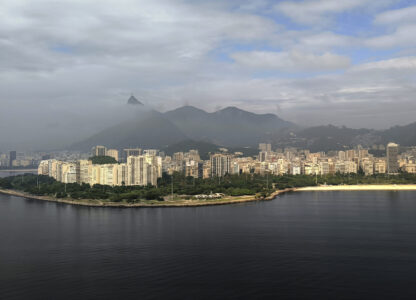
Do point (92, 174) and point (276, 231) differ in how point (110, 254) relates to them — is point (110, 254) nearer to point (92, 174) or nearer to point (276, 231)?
point (276, 231)

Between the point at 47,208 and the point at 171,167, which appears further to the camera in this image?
the point at 171,167

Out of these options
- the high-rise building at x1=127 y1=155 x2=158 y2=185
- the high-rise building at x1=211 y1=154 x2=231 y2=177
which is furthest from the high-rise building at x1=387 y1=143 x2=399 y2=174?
the high-rise building at x1=127 y1=155 x2=158 y2=185

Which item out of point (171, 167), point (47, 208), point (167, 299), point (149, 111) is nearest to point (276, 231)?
point (167, 299)

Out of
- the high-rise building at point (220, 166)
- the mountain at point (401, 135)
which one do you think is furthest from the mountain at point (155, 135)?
the high-rise building at point (220, 166)

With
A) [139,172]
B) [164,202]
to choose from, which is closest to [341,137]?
[139,172]

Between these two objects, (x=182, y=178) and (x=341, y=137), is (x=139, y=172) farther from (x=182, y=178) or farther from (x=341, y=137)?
(x=341, y=137)

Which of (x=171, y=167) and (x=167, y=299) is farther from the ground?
(x=171, y=167)

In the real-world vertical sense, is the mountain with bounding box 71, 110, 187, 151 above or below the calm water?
above

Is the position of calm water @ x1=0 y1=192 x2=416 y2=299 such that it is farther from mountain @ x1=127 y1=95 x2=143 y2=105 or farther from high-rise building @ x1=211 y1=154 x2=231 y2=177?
mountain @ x1=127 y1=95 x2=143 y2=105
